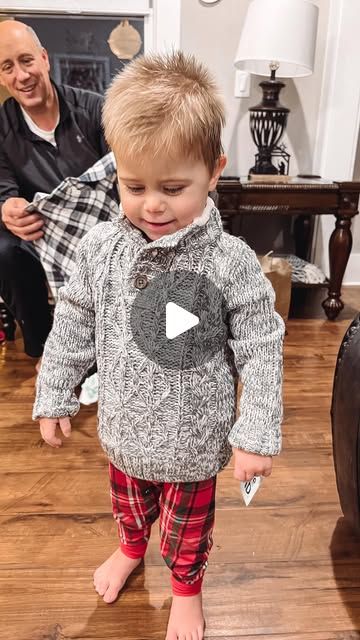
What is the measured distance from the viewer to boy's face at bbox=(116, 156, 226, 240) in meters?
0.63

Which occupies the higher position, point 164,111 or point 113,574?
point 164,111

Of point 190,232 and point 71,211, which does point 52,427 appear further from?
point 71,211

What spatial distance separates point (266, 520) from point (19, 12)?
2230 mm

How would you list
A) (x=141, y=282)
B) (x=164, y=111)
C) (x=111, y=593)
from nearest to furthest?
(x=164, y=111)
(x=141, y=282)
(x=111, y=593)

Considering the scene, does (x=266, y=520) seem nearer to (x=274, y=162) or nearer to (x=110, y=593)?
(x=110, y=593)

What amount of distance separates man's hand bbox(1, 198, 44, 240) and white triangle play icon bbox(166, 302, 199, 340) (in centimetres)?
94

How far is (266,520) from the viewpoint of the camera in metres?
1.16

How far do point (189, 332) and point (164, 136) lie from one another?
0.82ft

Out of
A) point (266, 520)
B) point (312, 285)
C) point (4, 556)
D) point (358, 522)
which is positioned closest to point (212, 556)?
point (266, 520)

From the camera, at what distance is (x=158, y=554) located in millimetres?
1067

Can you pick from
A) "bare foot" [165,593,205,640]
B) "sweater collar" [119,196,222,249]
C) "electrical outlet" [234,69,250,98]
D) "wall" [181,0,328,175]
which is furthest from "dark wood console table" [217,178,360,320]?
"bare foot" [165,593,205,640]

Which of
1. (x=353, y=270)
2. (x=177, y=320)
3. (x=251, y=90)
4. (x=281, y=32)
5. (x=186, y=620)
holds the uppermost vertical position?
(x=281, y=32)

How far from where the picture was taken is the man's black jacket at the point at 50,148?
1.65 meters
